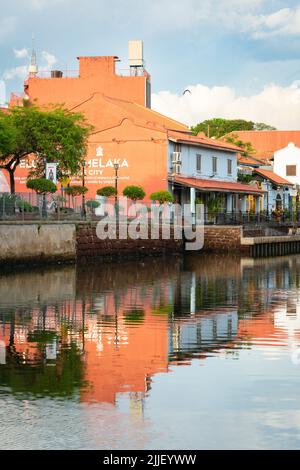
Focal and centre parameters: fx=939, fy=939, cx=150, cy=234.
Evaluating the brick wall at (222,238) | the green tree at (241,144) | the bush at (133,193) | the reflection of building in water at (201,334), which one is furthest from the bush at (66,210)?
the green tree at (241,144)

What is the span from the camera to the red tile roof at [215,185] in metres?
62.3

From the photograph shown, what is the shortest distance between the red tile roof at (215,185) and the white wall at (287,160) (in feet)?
58.0

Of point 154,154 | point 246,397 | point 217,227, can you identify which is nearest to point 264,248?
point 217,227

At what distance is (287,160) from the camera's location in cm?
9325

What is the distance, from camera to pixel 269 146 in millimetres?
103750

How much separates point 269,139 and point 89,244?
59.9 m

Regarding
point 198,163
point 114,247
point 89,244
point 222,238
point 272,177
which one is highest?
point 272,177

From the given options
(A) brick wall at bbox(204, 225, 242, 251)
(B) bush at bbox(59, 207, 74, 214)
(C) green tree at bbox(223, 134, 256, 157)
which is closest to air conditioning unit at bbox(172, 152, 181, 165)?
(A) brick wall at bbox(204, 225, 242, 251)

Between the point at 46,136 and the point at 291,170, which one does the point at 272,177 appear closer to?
the point at 291,170

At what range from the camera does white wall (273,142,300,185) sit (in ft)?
305

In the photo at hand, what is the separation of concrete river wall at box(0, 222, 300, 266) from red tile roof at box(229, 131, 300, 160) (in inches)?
1511

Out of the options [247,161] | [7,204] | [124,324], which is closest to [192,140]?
[247,161]

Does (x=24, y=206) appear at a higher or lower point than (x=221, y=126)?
lower

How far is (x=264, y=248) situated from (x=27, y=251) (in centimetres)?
2201
